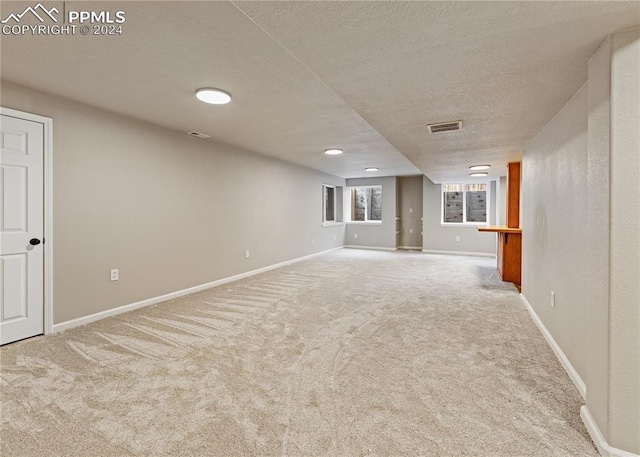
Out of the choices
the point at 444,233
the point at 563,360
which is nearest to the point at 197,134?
the point at 563,360

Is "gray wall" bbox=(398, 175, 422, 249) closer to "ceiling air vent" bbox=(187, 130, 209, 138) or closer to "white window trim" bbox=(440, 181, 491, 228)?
"white window trim" bbox=(440, 181, 491, 228)

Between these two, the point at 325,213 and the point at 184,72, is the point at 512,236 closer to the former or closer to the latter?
the point at 325,213

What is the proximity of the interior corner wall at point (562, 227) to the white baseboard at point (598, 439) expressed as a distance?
39 centimetres

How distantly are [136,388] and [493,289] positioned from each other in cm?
444

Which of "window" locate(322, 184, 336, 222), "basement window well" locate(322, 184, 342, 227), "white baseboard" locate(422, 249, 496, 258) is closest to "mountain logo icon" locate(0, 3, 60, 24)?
"window" locate(322, 184, 336, 222)

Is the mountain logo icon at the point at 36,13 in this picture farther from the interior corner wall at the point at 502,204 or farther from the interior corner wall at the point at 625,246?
the interior corner wall at the point at 502,204

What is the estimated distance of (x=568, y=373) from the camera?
7.00 ft

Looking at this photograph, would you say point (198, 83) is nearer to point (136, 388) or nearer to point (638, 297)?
point (136, 388)

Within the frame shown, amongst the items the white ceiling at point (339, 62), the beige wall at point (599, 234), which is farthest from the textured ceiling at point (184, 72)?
the beige wall at point (599, 234)

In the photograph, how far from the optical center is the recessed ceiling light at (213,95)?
105 inches

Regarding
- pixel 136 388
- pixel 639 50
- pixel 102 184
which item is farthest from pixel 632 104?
pixel 102 184

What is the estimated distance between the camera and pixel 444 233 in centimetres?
847

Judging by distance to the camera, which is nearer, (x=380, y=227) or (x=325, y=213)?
(x=325, y=213)

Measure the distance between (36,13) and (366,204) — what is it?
8460 mm
